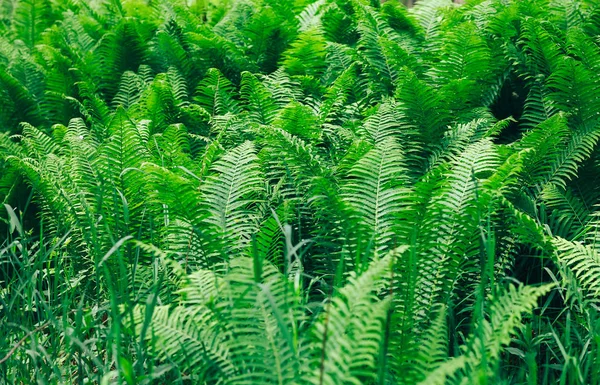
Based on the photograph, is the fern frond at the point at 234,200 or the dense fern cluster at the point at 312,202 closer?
the dense fern cluster at the point at 312,202

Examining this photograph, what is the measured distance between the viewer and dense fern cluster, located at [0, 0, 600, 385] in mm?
1980

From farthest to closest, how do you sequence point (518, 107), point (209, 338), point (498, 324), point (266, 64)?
point (266, 64) → point (518, 107) → point (209, 338) → point (498, 324)

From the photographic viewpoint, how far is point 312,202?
110 inches

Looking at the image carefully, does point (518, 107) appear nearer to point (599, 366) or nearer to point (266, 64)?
point (266, 64)

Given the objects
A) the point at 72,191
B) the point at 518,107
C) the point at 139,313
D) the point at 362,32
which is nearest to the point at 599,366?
the point at 139,313

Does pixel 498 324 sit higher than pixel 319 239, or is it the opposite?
pixel 498 324

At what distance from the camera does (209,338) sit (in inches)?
79.6

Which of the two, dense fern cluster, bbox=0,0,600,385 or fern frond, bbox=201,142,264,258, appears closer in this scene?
dense fern cluster, bbox=0,0,600,385

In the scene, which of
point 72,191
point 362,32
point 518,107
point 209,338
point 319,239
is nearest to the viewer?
point 209,338

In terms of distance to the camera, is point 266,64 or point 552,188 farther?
point 266,64

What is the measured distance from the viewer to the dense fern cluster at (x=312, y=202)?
6.50ft

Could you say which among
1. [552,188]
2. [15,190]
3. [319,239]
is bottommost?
[15,190]

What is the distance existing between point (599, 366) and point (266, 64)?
281 cm

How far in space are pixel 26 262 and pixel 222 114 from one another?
4.88 ft
